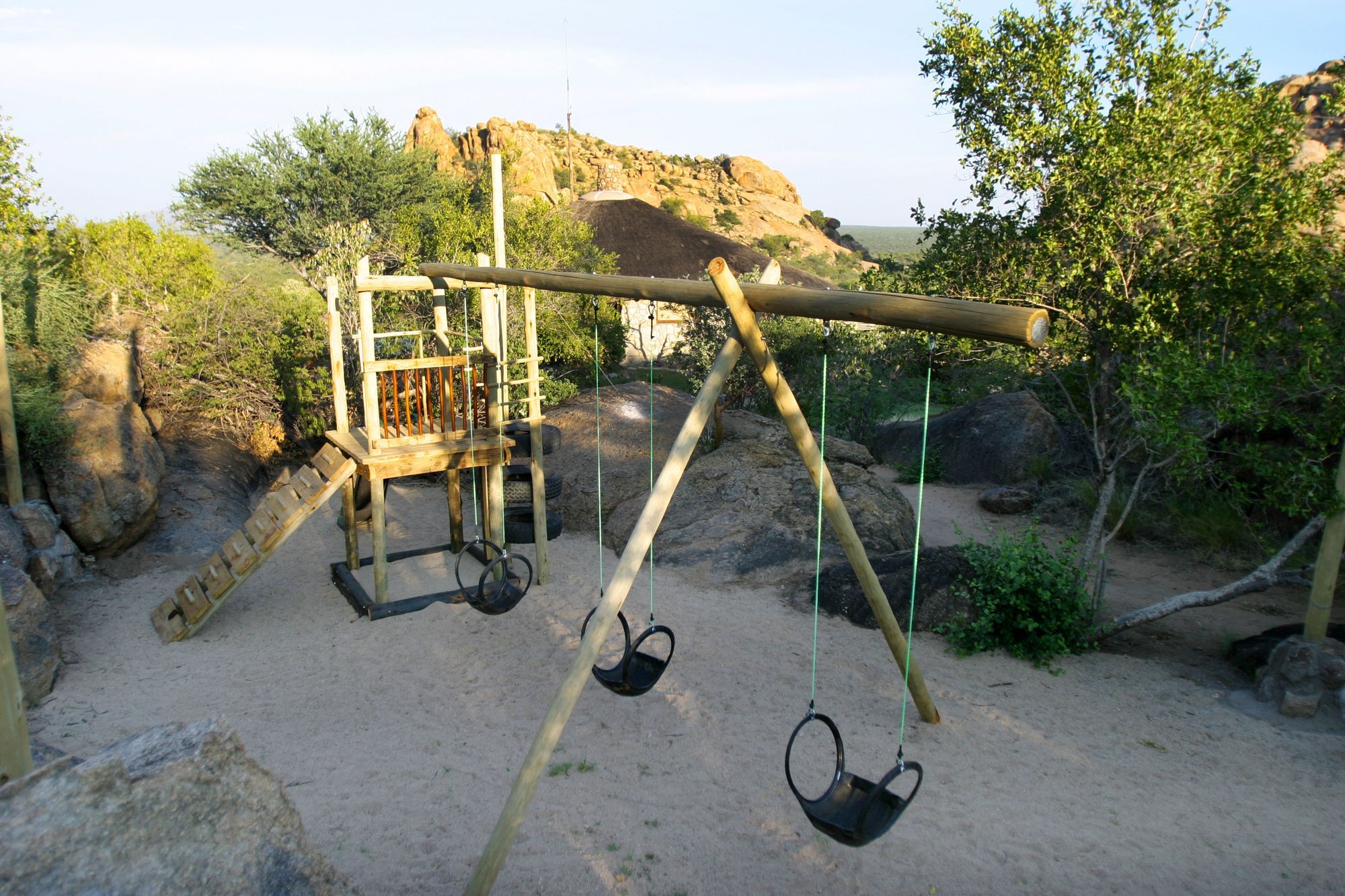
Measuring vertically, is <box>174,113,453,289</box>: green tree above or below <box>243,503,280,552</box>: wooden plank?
above

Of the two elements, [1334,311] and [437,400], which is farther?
[437,400]

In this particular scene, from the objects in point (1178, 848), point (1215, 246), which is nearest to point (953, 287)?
point (1215, 246)

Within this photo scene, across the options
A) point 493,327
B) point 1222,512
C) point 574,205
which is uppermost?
point 574,205

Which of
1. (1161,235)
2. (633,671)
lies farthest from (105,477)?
(1161,235)

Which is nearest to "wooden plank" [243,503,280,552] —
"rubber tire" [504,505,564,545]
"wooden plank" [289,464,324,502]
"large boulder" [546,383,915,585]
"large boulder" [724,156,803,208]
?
"wooden plank" [289,464,324,502]

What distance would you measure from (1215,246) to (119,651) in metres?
9.47

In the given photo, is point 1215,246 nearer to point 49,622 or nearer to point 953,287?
point 953,287

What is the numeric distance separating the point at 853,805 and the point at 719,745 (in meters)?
1.74

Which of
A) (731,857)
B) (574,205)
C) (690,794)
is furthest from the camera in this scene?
(574,205)

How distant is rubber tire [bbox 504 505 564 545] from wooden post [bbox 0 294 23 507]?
187 inches

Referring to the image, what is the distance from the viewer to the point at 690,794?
483 cm

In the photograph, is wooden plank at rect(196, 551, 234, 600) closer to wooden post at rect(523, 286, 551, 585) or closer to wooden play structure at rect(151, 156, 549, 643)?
wooden play structure at rect(151, 156, 549, 643)

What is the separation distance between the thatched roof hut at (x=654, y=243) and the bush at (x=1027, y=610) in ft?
63.2

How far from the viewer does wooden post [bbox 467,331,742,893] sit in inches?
143
